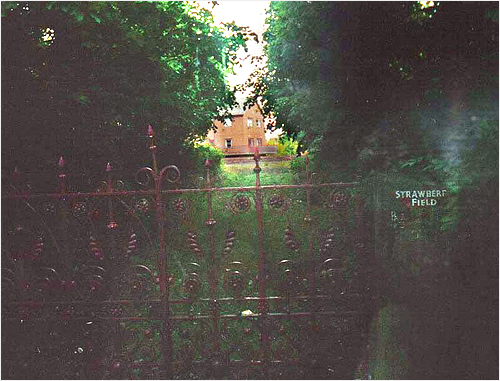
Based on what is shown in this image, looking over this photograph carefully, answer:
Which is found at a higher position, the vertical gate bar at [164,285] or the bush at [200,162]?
the bush at [200,162]

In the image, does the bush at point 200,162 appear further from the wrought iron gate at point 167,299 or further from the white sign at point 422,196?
the white sign at point 422,196

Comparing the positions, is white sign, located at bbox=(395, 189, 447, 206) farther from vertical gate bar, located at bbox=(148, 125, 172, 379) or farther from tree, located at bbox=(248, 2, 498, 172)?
vertical gate bar, located at bbox=(148, 125, 172, 379)

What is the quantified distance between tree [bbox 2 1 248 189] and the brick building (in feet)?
17.9

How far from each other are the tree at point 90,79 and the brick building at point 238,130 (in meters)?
5.46

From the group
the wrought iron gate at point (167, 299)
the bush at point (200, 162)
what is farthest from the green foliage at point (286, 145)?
the wrought iron gate at point (167, 299)

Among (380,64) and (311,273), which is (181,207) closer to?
(311,273)

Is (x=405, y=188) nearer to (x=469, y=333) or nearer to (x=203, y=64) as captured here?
(x=469, y=333)

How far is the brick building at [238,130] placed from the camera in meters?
14.9

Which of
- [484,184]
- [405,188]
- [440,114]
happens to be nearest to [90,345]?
[405,188]

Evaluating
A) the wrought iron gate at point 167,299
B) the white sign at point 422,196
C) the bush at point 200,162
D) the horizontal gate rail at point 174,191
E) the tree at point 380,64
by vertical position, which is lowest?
the wrought iron gate at point 167,299

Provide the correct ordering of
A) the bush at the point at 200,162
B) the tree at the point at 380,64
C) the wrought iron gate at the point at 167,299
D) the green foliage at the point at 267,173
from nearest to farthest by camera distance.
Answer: the wrought iron gate at the point at 167,299 < the tree at the point at 380,64 < the green foliage at the point at 267,173 < the bush at the point at 200,162

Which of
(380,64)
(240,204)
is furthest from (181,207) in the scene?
(380,64)

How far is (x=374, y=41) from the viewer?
609 cm

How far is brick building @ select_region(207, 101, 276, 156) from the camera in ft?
48.7
